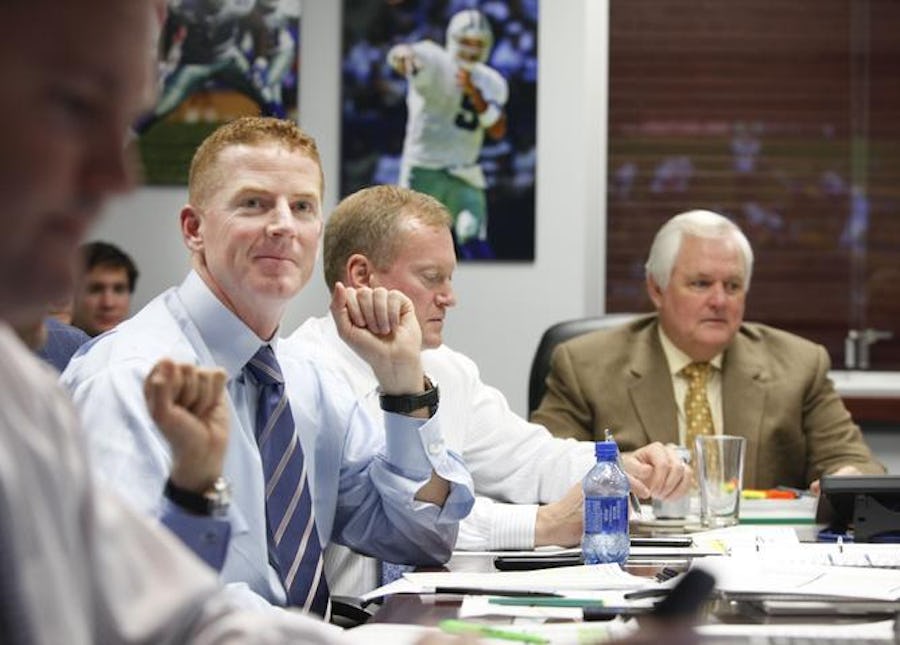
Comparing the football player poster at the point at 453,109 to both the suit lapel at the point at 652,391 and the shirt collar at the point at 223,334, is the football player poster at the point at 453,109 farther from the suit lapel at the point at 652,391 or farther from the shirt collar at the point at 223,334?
the shirt collar at the point at 223,334

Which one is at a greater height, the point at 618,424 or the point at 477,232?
the point at 477,232

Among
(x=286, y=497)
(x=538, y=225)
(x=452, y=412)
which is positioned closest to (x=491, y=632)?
(x=286, y=497)

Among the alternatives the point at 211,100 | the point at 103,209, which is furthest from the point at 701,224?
the point at 103,209

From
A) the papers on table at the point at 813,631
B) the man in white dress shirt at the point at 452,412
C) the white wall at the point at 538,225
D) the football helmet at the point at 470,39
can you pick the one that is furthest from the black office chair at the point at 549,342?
the papers on table at the point at 813,631

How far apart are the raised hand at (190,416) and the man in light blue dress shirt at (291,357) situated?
511 mm

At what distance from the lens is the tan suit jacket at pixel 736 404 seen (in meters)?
3.50

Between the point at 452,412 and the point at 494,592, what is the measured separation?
1204 millimetres

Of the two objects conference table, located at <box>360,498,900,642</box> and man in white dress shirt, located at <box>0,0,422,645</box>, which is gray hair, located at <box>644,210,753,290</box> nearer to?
A: conference table, located at <box>360,498,900,642</box>

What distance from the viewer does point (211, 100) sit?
4.56m

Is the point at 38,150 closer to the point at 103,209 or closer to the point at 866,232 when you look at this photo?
the point at 103,209

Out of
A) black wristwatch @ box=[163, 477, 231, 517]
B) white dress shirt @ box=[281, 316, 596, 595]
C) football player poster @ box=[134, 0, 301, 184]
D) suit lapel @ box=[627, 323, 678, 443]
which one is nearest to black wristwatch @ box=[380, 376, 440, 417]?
white dress shirt @ box=[281, 316, 596, 595]

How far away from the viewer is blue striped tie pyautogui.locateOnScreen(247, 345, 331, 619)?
6.67 feet

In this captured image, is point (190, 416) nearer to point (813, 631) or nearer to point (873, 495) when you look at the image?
point (813, 631)

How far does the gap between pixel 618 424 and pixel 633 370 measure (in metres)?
0.16
